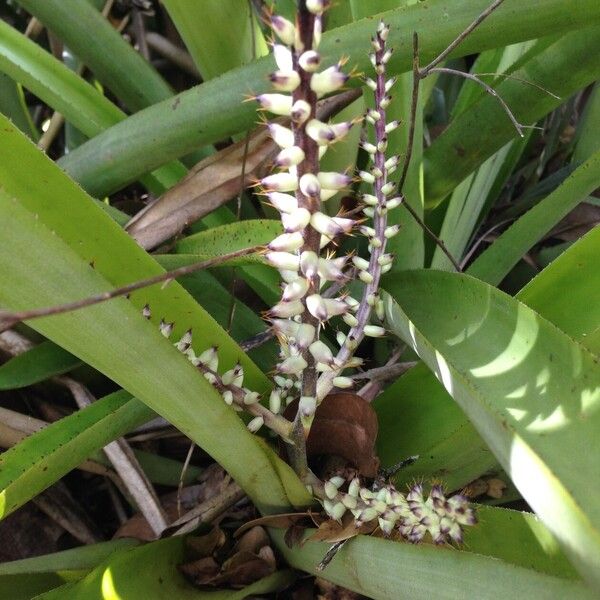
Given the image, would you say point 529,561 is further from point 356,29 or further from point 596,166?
point 356,29

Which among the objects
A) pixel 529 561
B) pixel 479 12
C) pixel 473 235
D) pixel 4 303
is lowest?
pixel 529 561

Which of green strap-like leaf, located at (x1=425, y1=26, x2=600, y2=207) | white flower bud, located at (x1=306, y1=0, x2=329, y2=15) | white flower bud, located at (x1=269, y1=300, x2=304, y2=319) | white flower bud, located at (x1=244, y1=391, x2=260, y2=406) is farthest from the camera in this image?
green strap-like leaf, located at (x1=425, y1=26, x2=600, y2=207)

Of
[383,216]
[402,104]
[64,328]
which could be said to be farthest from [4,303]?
[402,104]

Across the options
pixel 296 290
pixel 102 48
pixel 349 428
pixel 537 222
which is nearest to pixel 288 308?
pixel 296 290

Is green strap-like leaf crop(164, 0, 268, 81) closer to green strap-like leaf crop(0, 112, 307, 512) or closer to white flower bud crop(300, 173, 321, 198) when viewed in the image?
green strap-like leaf crop(0, 112, 307, 512)

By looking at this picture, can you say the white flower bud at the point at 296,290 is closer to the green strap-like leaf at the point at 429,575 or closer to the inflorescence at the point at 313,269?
the inflorescence at the point at 313,269

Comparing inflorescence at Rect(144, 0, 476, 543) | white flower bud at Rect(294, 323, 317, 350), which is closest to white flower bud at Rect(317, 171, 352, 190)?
inflorescence at Rect(144, 0, 476, 543)

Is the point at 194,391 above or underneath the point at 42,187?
underneath
